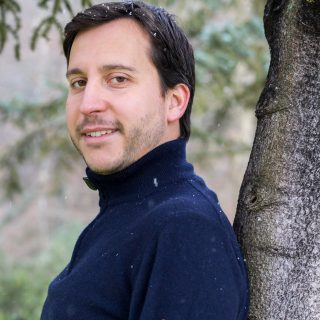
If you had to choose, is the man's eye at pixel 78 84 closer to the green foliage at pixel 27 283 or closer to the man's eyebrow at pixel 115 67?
the man's eyebrow at pixel 115 67

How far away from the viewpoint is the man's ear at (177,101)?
93.7 inches

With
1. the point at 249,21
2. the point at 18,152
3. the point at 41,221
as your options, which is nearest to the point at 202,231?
the point at 249,21

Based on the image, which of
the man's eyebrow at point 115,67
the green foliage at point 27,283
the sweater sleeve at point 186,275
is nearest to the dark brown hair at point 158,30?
the man's eyebrow at point 115,67

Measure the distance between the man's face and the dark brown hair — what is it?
0.03 metres

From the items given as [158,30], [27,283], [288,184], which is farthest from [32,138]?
[288,184]

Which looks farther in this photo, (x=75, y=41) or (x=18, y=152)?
(x=18, y=152)

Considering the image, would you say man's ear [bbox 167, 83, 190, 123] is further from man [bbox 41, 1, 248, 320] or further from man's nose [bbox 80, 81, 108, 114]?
man's nose [bbox 80, 81, 108, 114]

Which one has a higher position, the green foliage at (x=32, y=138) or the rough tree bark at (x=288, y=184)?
the green foliage at (x=32, y=138)

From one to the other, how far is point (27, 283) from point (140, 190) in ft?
28.2

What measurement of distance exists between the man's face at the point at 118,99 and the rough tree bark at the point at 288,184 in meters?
0.42

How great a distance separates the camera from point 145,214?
208 centimetres

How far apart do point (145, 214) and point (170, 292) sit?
12.6 inches

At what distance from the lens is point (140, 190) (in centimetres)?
226

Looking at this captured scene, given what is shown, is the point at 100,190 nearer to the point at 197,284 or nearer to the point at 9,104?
the point at 197,284
